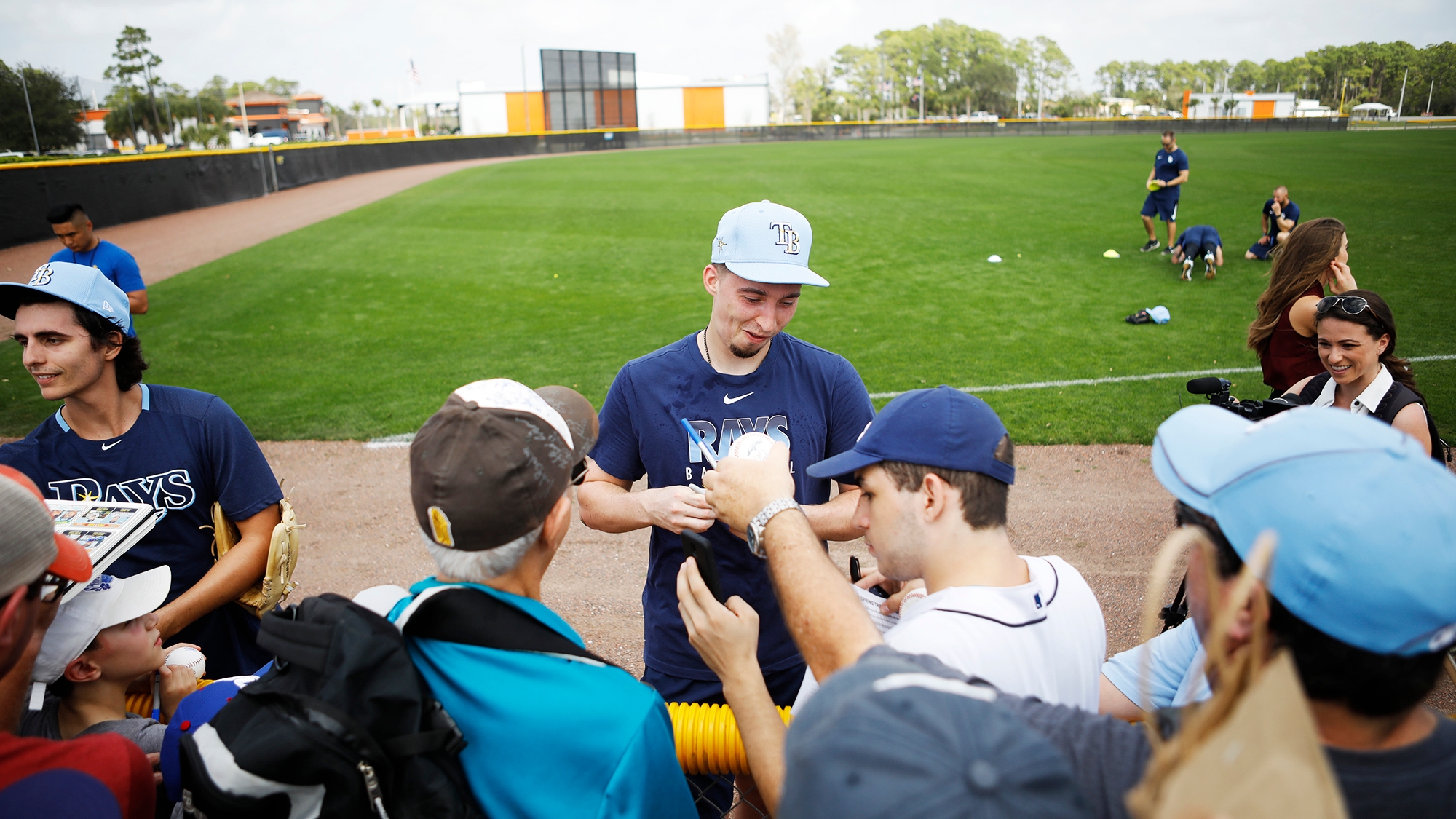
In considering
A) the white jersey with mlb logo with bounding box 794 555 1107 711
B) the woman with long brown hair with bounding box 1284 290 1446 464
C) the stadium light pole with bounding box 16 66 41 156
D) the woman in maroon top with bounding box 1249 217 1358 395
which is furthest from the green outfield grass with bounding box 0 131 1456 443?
the stadium light pole with bounding box 16 66 41 156

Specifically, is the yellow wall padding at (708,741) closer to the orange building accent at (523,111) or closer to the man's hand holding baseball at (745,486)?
the man's hand holding baseball at (745,486)

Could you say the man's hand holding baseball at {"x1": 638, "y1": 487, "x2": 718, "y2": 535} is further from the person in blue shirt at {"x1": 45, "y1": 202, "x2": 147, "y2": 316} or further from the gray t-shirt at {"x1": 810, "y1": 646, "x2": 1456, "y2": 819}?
the person in blue shirt at {"x1": 45, "y1": 202, "x2": 147, "y2": 316}

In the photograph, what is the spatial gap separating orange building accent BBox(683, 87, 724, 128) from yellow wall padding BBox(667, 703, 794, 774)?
8791 centimetres

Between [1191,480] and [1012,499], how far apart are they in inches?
224

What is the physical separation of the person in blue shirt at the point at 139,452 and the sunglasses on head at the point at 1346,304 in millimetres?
5276

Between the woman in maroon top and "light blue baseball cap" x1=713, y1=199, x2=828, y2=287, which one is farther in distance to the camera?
the woman in maroon top

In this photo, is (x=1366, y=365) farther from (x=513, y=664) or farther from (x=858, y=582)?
(x=513, y=664)

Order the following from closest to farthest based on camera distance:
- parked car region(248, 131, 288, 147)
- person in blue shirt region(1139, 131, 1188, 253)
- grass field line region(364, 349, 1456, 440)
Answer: grass field line region(364, 349, 1456, 440), person in blue shirt region(1139, 131, 1188, 253), parked car region(248, 131, 288, 147)

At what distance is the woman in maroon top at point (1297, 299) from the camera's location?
5.41 meters

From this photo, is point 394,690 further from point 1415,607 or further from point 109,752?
point 1415,607

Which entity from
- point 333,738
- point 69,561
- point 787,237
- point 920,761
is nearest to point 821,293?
point 787,237

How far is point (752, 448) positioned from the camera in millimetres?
2330

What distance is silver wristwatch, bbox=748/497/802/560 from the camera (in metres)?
1.88

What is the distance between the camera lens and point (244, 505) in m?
3.08
